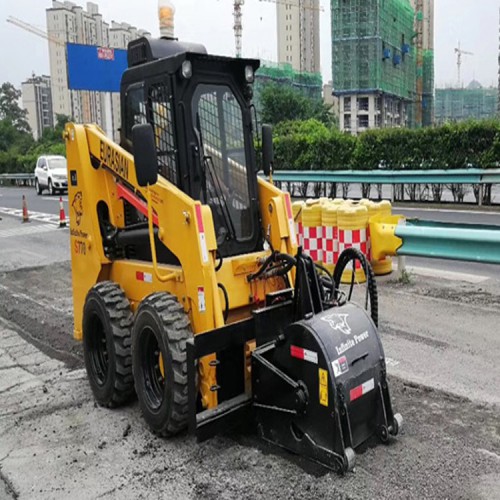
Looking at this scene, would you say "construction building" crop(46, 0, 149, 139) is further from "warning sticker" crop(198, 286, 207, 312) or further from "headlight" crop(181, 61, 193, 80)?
"warning sticker" crop(198, 286, 207, 312)

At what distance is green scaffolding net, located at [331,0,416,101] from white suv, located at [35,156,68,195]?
7096 cm

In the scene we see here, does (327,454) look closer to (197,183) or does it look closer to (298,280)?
(298,280)

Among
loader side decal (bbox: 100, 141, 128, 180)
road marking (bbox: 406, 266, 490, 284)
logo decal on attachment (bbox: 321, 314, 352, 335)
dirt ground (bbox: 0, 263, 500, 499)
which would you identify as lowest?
dirt ground (bbox: 0, 263, 500, 499)

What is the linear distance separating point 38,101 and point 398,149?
375 feet

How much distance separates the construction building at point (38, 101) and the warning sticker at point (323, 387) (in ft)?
403

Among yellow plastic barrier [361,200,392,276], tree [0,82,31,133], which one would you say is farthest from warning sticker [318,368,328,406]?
tree [0,82,31,133]

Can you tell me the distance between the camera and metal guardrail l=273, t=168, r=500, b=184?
53.1ft

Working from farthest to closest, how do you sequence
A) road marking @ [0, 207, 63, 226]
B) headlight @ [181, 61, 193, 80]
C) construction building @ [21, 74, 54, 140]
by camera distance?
1. construction building @ [21, 74, 54, 140]
2. road marking @ [0, 207, 63, 226]
3. headlight @ [181, 61, 193, 80]

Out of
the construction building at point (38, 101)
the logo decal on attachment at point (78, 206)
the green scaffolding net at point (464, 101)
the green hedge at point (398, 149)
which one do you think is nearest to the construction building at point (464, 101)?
the green scaffolding net at point (464, 101)

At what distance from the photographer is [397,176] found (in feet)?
59.3

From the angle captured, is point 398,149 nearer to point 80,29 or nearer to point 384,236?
point 384,236

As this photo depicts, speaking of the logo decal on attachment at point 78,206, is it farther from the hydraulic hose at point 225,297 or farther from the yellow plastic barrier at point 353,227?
the yellow plastic barrier at point 353,227

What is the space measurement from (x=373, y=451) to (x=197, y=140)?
2475 mm

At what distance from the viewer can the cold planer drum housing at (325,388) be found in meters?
3.52
